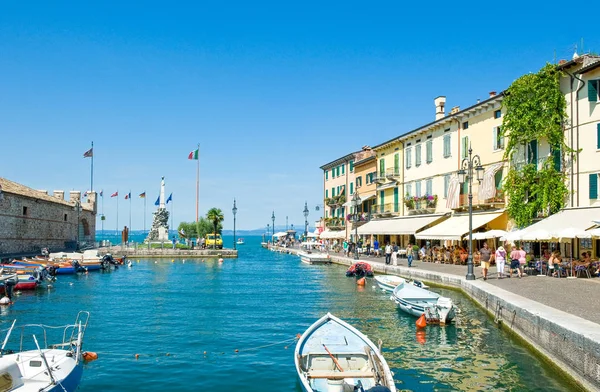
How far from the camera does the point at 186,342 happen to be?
18.4 metres

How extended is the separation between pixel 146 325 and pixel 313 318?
6756 mm

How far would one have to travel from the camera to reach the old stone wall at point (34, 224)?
47562mm

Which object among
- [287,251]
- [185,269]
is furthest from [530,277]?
[287,251]

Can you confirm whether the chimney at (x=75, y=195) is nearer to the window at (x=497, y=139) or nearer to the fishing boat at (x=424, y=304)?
the window at (x=497, y=139)

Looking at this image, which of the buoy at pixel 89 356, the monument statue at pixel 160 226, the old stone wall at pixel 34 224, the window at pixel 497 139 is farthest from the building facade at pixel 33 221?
the window at pixel 497 139

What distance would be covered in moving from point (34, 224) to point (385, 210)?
34908mm

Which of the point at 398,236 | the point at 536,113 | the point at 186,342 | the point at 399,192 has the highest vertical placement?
the point at 536,113

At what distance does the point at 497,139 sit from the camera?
36.2 m

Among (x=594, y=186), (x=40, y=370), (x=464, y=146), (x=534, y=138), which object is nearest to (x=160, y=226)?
(x=464, y=146)

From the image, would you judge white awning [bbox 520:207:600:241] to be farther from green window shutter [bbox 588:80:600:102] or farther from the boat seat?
the boat seat

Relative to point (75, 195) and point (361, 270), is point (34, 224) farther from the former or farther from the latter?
point (361, 270)

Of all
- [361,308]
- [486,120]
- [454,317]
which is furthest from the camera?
[486,120]

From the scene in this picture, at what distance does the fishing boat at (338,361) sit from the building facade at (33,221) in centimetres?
3521

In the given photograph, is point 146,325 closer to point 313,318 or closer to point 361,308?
point 313,318
